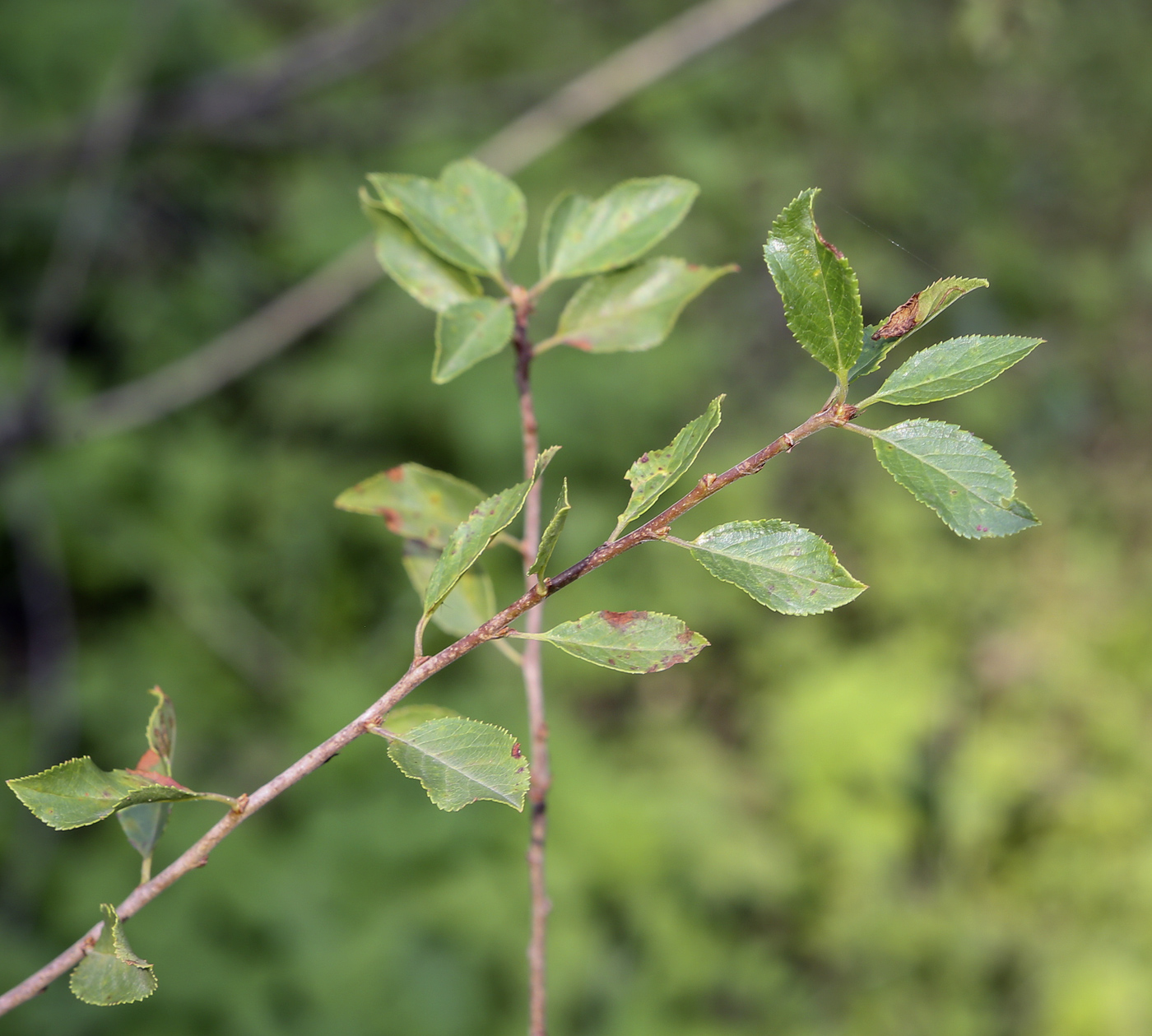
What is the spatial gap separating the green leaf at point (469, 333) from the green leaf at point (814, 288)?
0.20 m

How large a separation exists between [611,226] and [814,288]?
230 millimetres

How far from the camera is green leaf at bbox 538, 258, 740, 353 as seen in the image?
2.12 feet

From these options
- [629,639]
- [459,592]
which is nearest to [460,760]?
[629,639]

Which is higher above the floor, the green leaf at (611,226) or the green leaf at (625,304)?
the green leaf at (611,226)

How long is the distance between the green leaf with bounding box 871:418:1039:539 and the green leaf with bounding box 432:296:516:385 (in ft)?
0.83

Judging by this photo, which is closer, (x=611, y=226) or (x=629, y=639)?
(x=629, y=639)

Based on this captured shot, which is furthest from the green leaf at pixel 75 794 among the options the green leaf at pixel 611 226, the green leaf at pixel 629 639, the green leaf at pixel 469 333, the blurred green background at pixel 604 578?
the blurred green background at pixel 604 578

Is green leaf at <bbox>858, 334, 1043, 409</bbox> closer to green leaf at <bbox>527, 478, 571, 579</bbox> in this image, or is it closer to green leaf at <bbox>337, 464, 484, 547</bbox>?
green leaf at <bbox>527, 478, 571, 579</bbox>

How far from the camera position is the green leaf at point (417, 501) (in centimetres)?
63

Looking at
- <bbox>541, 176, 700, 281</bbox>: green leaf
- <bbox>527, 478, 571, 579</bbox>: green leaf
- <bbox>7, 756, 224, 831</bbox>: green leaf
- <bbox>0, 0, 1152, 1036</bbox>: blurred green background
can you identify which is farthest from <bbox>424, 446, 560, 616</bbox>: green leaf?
<bbox>0, 0, 1152, 1036</bbox>: blurred green background

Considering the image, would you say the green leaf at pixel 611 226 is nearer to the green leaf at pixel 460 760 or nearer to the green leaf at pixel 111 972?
the green leaf at pixel 460 760

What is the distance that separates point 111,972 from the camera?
401 millimetres

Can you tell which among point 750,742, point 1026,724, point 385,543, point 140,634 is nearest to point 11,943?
point 140,634

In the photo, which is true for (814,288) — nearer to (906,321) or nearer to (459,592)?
(906,321)
